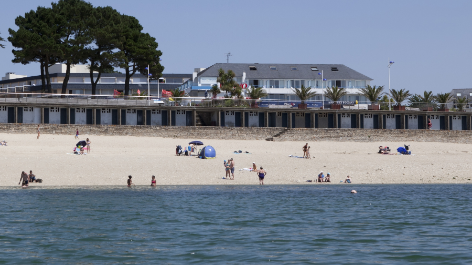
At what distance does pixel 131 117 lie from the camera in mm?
56219

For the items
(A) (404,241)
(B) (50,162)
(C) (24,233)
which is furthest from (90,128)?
(A) (404,241)

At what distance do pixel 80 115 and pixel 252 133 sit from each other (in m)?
16.5

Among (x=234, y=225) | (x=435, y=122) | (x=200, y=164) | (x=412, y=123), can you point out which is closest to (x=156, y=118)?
(x=200, y=164)

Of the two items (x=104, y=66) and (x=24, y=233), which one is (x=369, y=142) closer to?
(x=104, y=66)

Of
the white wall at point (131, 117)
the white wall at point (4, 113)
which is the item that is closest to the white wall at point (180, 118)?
the white wall at point (131, 117)

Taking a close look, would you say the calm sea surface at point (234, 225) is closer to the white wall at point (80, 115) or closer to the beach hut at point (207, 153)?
the beach hut at point (207, 153)

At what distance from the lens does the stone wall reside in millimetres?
52625

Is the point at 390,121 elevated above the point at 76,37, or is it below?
below

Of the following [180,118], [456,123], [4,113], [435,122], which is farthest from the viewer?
[456,123]

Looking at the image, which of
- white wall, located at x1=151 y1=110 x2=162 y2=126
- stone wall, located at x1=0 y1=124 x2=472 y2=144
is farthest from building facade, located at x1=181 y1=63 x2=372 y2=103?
stone wall, located at x1=0 y1=124 x2=472 y2=144

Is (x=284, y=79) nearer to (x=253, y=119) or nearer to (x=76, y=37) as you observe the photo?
(x=253, y=119)

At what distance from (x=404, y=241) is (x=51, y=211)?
14.5m

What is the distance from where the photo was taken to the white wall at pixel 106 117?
5556 centimetres

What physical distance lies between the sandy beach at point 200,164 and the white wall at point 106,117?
6.24 meters
